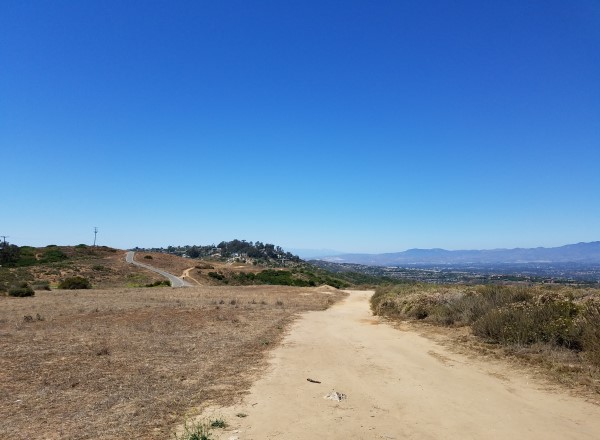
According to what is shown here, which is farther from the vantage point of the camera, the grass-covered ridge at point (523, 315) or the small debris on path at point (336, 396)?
the grass-covered ridge at point (523, 315)

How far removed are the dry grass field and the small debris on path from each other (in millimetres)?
1655

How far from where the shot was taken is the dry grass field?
662cm

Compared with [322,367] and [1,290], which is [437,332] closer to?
[322,367]

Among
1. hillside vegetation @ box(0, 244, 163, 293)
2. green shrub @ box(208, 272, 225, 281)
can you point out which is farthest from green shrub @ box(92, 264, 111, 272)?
green shrub @ box(208, 272, 225, 281)

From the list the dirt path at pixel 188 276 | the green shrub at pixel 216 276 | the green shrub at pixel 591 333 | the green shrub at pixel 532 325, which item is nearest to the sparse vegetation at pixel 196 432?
the green shrub at pixel 591 333

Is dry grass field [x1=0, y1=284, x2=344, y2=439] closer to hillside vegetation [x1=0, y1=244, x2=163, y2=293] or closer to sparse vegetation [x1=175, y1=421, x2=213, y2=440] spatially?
sparse vegetation [x1=175, y1=421, x2=213, y2=440]

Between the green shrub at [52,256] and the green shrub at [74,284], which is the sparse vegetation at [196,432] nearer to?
the green shrub at [74,284]

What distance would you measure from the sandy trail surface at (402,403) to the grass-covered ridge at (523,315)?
1918 mm

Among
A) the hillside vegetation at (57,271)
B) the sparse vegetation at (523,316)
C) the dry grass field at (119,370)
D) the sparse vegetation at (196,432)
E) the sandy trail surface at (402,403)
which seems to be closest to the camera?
the sparse vegetation at (196,432)

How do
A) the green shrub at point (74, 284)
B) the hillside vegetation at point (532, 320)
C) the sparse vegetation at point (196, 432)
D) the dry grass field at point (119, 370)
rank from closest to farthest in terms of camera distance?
1. the sparse vegetation at point (196, 432)
2. the dry grass field at point (119, 370)
3. the hillside vegetation at point (532, 320)
4. the green shrub at point (74, 284)

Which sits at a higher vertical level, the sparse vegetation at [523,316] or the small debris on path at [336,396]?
the sparse vegetation at [523,316]

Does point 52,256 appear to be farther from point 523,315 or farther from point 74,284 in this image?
point 523,315

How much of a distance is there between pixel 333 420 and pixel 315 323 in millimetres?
12801

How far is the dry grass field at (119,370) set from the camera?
6.62 m
